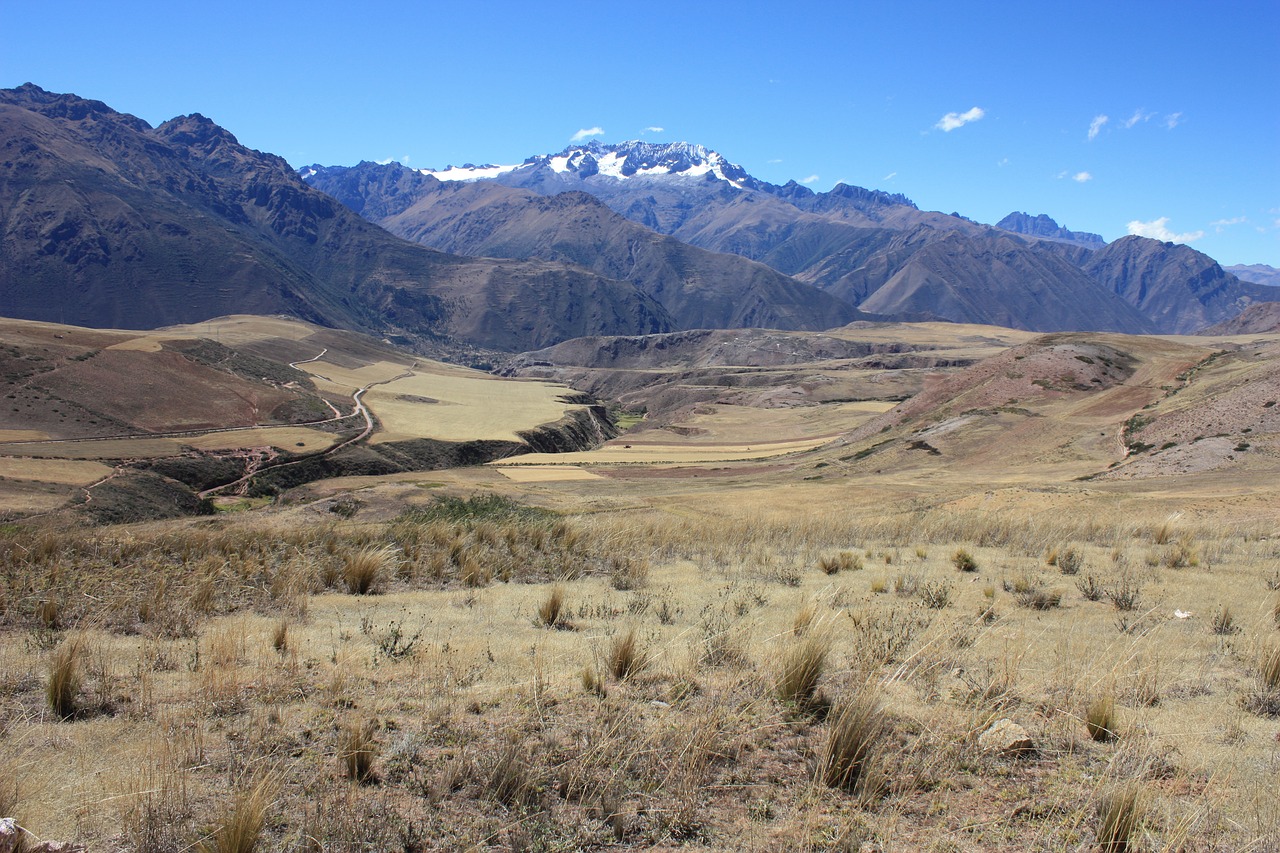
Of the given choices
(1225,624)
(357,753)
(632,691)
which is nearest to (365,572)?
(632,691)

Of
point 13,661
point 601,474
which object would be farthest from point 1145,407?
point 13,661

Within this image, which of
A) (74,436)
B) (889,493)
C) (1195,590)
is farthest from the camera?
(74,436)

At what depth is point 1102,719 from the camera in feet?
18.2

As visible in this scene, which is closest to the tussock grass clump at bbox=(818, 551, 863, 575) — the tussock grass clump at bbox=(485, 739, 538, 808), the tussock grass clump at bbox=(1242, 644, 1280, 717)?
the tussock grass clump at bbox=(1242, 644, 1280, 717)

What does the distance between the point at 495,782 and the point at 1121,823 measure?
3.67 metres

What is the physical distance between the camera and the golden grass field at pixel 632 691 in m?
4.37

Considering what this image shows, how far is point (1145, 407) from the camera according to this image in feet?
160

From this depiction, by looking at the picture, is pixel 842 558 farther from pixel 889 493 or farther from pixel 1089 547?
pixel 889 493

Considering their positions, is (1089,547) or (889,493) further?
(889,493)

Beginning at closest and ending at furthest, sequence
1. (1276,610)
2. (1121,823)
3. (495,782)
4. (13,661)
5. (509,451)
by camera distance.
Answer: (1121,823)
(495,782)
(13,661)
(1276,610)
(509,451)

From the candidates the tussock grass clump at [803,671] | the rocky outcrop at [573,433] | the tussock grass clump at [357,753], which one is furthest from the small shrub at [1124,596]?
the rocky outcrop at [573,433]

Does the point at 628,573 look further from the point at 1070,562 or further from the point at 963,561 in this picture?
the point at 1070,562

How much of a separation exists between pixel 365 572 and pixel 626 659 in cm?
552

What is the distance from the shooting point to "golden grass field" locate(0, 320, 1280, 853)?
4.37 metres
